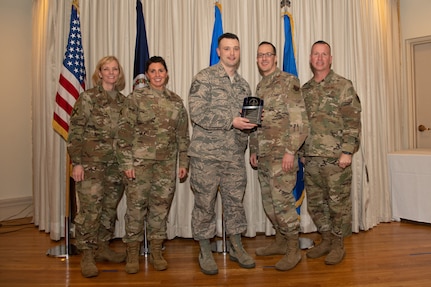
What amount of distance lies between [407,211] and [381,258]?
60.8 inches

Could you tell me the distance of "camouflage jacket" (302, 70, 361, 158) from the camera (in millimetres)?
3195

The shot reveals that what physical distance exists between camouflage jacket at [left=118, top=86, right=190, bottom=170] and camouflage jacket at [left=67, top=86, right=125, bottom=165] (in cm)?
16

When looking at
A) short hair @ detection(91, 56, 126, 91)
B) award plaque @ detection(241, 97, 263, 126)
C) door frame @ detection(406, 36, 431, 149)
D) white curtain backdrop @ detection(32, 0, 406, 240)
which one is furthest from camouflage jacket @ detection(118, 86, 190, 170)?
door frame @ detection(406, 36, 431, 149)

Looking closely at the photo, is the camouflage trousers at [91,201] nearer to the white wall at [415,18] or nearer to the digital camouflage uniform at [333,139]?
the digital camouflage uniform at [333,139]

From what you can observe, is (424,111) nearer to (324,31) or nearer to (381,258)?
(324,31)

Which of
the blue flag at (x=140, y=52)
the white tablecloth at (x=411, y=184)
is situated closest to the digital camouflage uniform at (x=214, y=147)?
the blue flag at (x=140, y=52)

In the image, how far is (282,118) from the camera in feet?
10.1

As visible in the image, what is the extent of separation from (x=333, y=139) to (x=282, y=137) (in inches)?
19.1

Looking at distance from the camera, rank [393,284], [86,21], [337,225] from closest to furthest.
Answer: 1. [393,284]
2. [337,225]
3. [86,21]

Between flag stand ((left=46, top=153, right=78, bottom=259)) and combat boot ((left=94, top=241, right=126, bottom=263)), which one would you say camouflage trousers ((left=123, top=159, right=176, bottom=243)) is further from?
flag stand ((left=46, top=153, right=78, bottom=259))

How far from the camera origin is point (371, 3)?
456 centimetres

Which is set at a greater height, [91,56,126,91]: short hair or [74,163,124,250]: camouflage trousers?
[91,56,126,91]: short hair

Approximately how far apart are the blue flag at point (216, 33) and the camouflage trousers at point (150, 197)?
126 cm

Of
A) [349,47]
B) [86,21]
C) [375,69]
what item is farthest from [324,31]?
[86,21]
